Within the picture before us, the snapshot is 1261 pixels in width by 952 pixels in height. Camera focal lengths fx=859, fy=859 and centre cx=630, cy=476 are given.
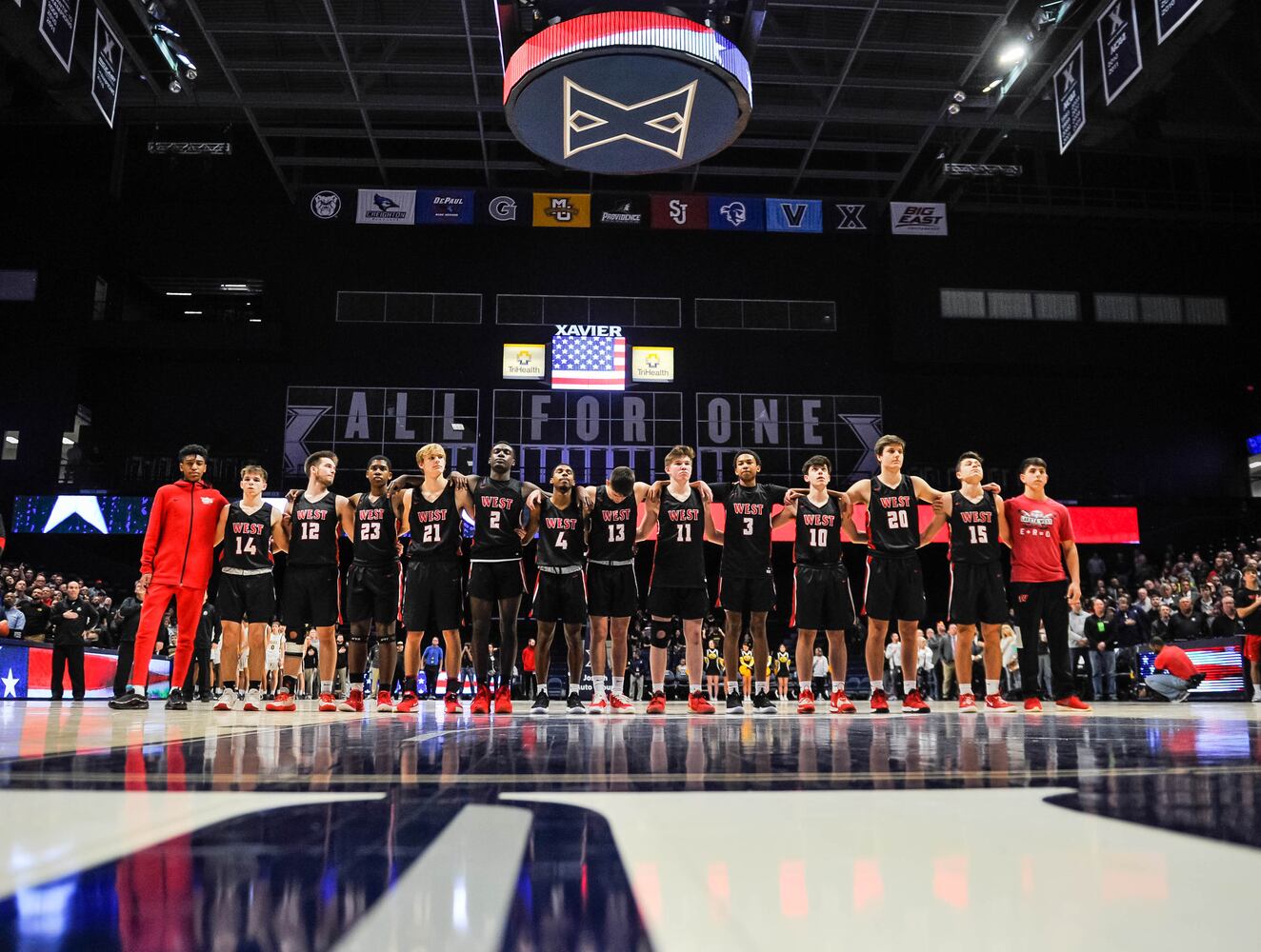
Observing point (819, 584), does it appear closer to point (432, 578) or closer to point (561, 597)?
point (561, 597)

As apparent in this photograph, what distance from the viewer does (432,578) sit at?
5.46m

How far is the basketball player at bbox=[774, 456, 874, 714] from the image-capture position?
18.6ft

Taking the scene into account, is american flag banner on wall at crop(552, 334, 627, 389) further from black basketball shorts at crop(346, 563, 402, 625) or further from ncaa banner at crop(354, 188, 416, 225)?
black basketball shorts at crop(346, 563, 402, 625)

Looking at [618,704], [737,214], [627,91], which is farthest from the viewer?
[737,214]

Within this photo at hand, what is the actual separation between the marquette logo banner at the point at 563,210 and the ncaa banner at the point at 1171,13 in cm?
1209

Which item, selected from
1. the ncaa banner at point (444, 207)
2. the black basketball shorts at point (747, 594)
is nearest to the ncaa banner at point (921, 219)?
the ncaa banner at point (444, 207)

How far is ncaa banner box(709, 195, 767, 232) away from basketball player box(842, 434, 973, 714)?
45.5 ft

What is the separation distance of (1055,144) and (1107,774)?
21.4 metres

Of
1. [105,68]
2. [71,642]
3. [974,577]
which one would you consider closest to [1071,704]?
[974,577]

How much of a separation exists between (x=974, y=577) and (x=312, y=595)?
453cm

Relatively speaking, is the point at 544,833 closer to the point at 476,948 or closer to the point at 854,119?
the point at 476,948

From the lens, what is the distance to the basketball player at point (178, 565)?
5711 mm

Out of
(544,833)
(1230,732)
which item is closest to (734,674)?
(1230,732)

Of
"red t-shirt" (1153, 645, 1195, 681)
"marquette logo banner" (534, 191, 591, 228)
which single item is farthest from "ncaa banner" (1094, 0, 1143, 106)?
"marquette logo banner" (534, 191, 591, 228)
